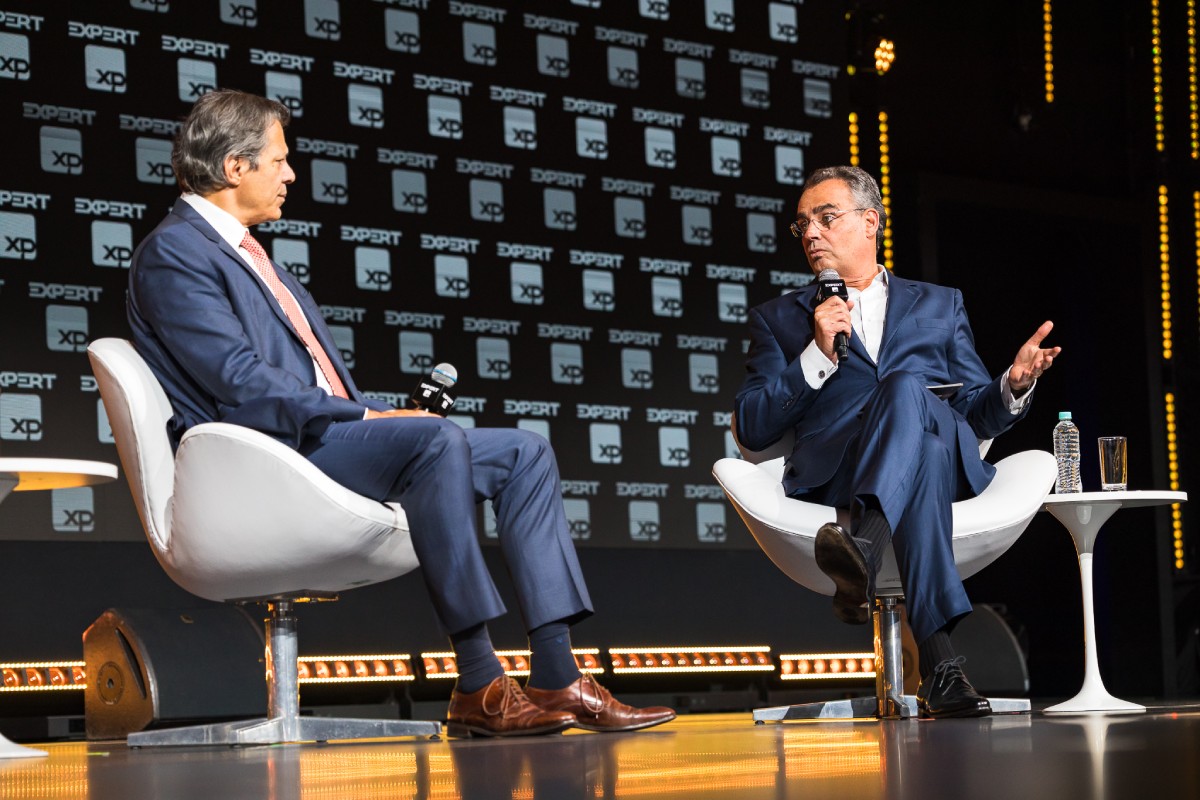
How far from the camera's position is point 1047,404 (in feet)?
25.8

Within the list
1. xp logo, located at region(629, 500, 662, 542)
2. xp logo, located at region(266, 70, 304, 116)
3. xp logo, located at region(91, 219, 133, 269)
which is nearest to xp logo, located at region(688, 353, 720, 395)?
xp logo, located at region(629, 500, 662, 542)

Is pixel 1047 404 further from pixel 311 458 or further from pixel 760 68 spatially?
pixel 311 458

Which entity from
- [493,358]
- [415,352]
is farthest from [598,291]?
[415,352]

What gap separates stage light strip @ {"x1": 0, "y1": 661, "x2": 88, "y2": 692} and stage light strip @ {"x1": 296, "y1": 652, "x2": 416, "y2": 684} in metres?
0.66

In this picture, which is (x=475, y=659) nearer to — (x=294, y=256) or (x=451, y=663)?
(x=451, y=663)

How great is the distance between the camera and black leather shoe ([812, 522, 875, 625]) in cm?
305

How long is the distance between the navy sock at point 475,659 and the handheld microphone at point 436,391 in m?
0.62

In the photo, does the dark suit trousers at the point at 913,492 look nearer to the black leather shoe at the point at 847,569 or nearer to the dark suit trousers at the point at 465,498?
the black leather shoe at the point at 847,569

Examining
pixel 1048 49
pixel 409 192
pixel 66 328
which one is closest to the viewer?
pixel 66 328

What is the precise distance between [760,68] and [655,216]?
826mm

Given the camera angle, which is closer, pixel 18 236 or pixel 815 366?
pixel 815 366

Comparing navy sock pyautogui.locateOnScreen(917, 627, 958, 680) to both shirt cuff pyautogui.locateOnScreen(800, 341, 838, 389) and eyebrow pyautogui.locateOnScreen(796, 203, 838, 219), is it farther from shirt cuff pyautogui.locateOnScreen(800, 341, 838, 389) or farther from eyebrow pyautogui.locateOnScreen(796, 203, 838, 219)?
eyebrow pyautogui.locateOnScreen(796, 203, 838, 219)

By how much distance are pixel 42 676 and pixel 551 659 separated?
223 cm

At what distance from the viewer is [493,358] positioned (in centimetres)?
558
